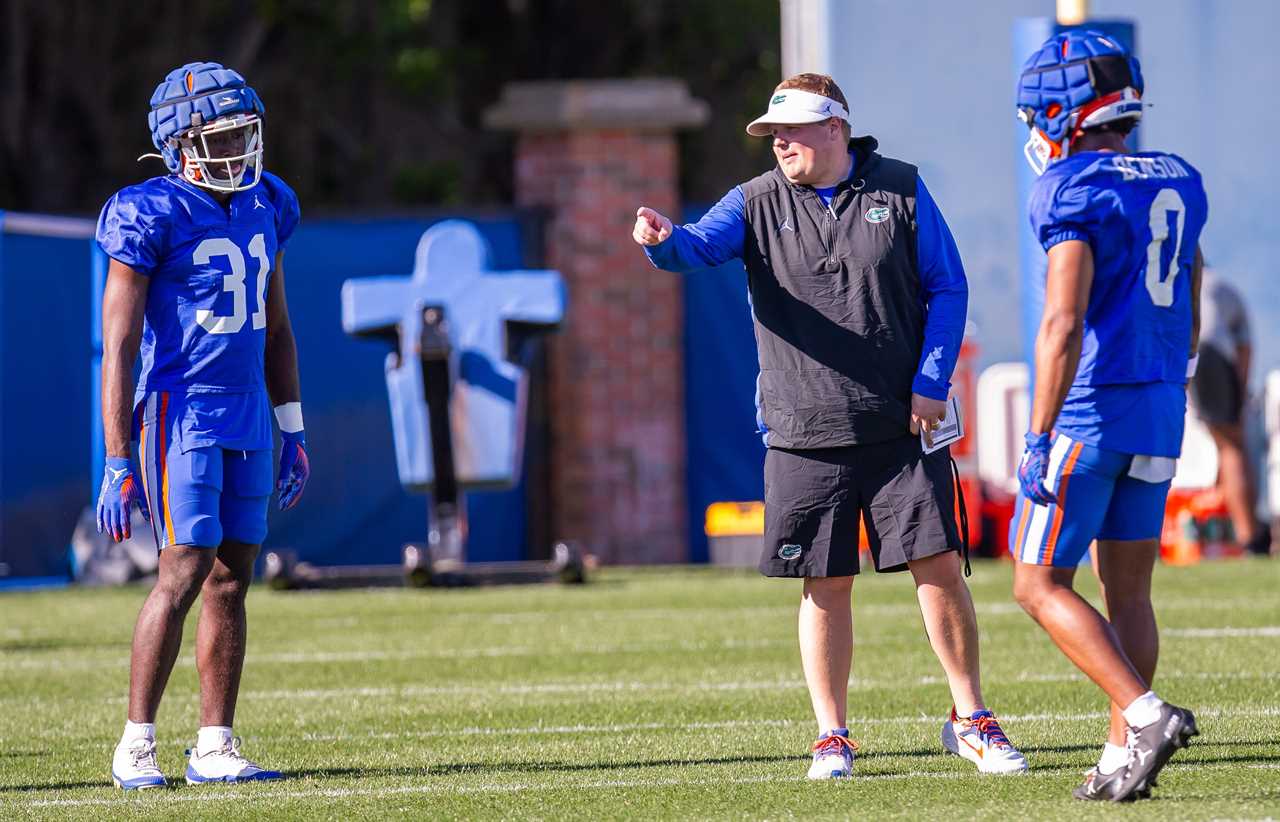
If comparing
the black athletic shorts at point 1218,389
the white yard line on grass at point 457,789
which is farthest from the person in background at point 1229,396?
the white yard line on grass at point 457,789

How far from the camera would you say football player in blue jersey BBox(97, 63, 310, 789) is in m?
6.06

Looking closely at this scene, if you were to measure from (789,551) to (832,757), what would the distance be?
567 mm

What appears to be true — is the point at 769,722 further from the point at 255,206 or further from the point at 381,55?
the point at 381,55

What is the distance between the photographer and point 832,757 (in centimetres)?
587

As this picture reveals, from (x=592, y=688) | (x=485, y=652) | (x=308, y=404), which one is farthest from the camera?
(x=308, y=404)

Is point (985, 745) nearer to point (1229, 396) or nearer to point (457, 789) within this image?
point (457, 789)

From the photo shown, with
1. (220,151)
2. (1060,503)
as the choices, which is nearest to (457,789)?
(1060,503)

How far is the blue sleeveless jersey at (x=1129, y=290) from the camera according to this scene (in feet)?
17.0

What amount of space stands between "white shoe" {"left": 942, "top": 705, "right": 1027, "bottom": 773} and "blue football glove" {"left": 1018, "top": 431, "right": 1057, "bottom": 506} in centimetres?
94

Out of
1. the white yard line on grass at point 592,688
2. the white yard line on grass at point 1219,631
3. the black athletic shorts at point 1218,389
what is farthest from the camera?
the black athletic shorts at point 1218,389

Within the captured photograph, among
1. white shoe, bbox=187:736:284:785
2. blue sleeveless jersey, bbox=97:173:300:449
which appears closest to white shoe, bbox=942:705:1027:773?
white shoe, bbox=187:736:284:785

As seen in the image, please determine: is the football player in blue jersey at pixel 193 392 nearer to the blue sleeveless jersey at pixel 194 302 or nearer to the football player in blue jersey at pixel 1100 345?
the blue sleeveless jersey at pixel 194 302

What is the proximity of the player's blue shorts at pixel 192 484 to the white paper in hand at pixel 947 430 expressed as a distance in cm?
187

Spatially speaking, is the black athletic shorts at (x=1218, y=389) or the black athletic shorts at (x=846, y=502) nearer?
the black athletic shorts at (x=846, y=502)
